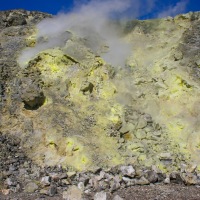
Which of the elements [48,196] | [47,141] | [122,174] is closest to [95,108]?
[47,141]

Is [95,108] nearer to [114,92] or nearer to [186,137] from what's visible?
[114,92]

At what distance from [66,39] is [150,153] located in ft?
23.8

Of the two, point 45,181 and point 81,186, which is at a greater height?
point 45,181

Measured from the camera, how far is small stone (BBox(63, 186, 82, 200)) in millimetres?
10992

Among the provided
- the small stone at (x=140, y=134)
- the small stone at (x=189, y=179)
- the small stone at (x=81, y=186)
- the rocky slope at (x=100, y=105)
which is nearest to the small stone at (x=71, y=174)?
the rocky slope at (x=100, y=105)

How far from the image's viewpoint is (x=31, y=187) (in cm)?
1152

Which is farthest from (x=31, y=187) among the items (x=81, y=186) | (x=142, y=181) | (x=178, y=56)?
(x=178, y=56)

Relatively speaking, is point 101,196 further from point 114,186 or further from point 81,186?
point 81,186

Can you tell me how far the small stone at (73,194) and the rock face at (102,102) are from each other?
1.20 meters

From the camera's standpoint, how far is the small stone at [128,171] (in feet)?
39.7

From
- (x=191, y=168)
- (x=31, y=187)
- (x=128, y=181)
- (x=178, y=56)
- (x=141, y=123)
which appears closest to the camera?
(x=31, y=187)

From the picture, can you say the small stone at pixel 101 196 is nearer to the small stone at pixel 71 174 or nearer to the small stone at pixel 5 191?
the small stone at pixel 71 174

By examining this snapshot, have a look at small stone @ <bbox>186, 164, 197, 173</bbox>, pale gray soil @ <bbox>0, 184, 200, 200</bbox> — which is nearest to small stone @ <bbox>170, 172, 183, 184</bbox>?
pale gray soil @ <bbox>0, 184, 200, 200</bbox>

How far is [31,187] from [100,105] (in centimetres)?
477
